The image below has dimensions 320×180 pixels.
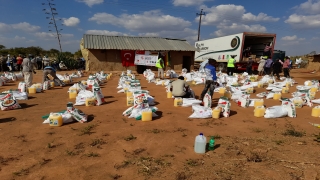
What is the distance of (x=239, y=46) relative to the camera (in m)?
15.5

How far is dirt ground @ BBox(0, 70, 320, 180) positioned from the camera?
296 centimetres

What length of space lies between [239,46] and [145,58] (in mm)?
6965

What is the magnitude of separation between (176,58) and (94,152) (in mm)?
15661

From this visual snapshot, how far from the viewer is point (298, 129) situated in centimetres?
464

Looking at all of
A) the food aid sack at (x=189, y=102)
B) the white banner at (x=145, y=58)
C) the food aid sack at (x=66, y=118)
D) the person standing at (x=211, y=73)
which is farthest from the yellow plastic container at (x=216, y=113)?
the white banner at (x=145, y=58)

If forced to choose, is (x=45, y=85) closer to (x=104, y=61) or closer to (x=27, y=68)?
(x=27, y=68)

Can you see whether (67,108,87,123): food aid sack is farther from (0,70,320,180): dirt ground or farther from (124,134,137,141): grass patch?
(124,134,137,141): grass patch

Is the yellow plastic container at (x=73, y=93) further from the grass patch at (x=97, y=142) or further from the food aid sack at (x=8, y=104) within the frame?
the grass patch at (x=97, y=142)

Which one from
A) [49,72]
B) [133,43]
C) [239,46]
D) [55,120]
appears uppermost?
[133,43]

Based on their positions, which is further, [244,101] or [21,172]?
[244,101]

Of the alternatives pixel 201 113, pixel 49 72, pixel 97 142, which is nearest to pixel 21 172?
pixel 97 142

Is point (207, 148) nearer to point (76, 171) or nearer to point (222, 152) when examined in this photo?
point (222, 152)

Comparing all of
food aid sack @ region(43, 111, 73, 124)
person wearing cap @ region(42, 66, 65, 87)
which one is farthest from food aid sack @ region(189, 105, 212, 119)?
person wearing cap @ region(42, 66, 65, 87)

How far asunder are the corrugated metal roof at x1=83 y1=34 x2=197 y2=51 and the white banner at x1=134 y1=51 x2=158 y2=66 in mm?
499
